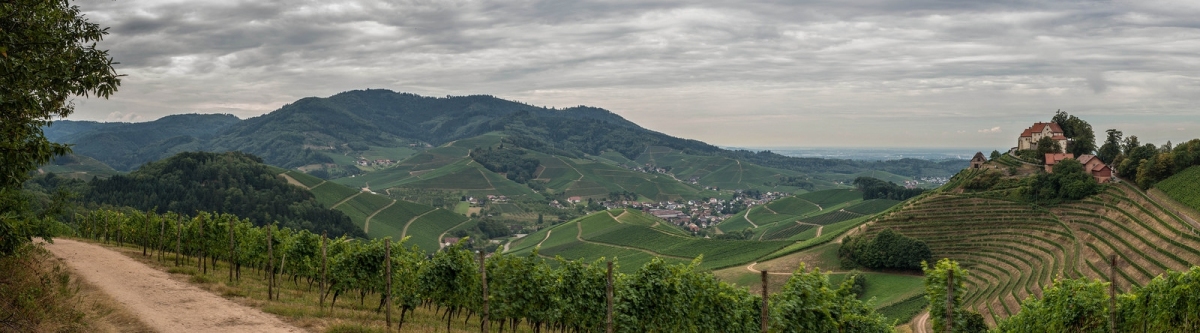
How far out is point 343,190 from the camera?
17062cm

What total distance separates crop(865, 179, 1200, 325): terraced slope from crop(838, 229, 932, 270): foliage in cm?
286

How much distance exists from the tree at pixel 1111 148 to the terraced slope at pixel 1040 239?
17.4 m

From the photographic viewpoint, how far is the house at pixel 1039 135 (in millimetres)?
92469

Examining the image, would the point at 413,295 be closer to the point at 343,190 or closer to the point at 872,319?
the point at 872,319

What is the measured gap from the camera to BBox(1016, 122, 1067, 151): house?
9247cm

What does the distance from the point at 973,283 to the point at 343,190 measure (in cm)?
14792

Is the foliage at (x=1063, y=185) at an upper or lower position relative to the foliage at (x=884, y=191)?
upper

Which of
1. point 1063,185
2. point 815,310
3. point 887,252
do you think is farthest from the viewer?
point 887,252

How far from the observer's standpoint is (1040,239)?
209ft

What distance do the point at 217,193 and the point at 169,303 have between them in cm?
13219

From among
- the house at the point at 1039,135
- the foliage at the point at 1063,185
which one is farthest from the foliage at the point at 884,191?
the foliage at the point at 1063,185

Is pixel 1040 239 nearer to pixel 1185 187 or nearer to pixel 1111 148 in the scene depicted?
pixel 1185 187

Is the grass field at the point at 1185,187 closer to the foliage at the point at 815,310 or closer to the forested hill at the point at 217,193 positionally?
the foliage at the point at 815,310

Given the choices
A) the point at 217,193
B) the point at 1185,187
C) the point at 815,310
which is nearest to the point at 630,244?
the point at 1185,187
